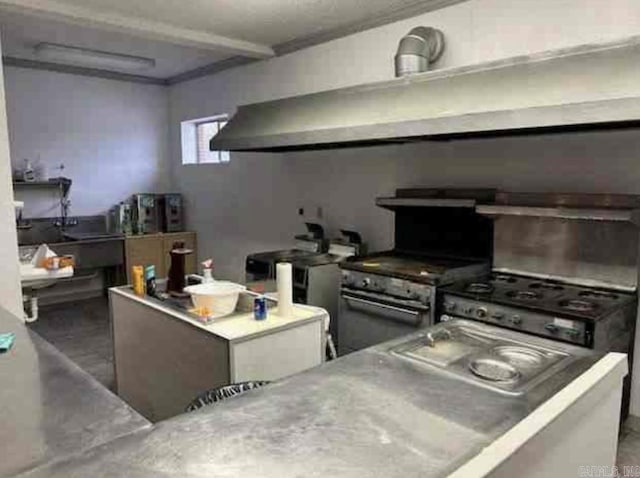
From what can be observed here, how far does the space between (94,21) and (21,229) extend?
2605 millimetres

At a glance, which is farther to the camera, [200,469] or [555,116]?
[555,116]

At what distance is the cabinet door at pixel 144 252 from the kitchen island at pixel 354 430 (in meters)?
4.08

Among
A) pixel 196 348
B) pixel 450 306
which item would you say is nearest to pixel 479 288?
pixel 450 306

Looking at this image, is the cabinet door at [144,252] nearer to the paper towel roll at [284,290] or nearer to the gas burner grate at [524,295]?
the paper towel roll at [284,290]

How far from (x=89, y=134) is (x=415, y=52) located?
4.08 metres

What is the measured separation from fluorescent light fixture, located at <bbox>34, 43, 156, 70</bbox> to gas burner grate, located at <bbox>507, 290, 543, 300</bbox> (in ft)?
13.8

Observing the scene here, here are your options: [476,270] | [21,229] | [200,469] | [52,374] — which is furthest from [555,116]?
[21,229]

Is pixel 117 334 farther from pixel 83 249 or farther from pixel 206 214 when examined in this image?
pixel 206 214

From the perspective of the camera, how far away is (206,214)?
5719 millimetres

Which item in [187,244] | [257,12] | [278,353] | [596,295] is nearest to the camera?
Answer: [278,353]

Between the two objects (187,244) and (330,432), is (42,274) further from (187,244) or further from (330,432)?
(187,244)

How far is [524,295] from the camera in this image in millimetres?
2654

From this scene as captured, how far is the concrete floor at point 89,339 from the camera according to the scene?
2.59m

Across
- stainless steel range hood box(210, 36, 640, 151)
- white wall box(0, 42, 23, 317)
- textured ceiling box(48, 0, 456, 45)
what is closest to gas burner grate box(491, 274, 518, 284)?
stainless steel range hood box(210, 36, 640, 151)
